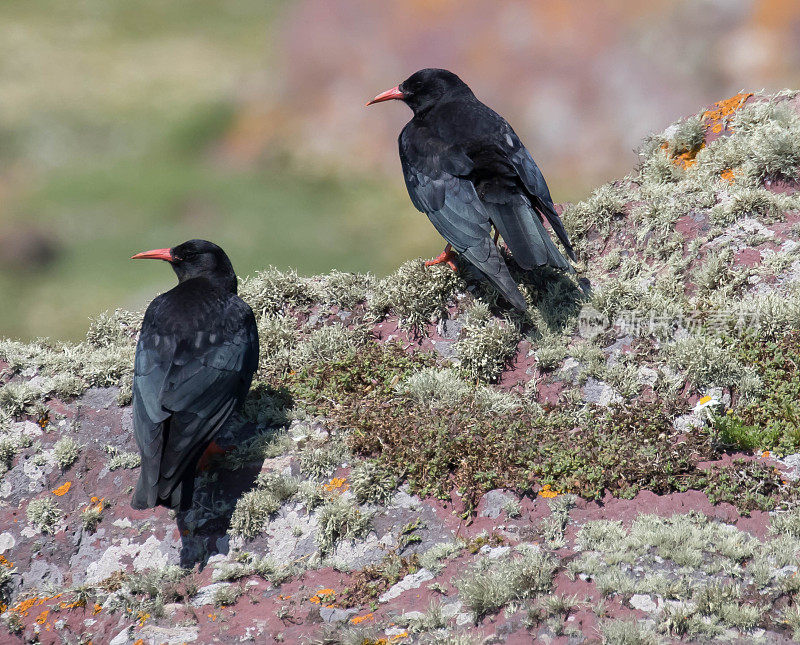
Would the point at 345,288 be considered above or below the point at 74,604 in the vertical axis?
above

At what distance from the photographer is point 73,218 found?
23500mm

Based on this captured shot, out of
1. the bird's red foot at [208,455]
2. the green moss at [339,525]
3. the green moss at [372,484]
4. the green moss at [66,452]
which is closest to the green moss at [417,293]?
the green moss at [372,484]

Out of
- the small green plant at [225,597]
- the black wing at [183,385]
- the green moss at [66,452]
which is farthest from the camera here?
the green moss at [66,452]

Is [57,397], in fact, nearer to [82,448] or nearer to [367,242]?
[82,448]

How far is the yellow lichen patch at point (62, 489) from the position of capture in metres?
6.02

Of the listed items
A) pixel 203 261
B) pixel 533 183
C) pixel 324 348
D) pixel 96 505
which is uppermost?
pixel 203 261

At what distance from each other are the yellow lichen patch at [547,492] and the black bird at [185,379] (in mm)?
2318

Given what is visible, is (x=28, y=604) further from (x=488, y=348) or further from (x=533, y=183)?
(x=533, y=183)

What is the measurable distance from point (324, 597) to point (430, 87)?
228 inches

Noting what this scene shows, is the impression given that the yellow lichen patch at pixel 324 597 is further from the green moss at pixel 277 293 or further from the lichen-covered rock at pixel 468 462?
the green moss at pixel 277 293

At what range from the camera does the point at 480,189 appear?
7.29 metres

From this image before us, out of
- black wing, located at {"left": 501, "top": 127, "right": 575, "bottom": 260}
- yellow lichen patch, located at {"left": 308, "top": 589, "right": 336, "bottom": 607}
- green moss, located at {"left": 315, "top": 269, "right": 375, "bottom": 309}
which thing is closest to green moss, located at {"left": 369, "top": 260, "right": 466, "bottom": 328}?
green moss, located at {"left": 315, "top": 269, "right": 375, "bottom": 309}

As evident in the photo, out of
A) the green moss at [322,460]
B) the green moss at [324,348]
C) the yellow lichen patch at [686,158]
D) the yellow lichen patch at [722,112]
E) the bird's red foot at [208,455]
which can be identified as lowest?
the green moss at [322,460]

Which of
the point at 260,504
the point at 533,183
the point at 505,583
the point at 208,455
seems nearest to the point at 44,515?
the point at 208,455
